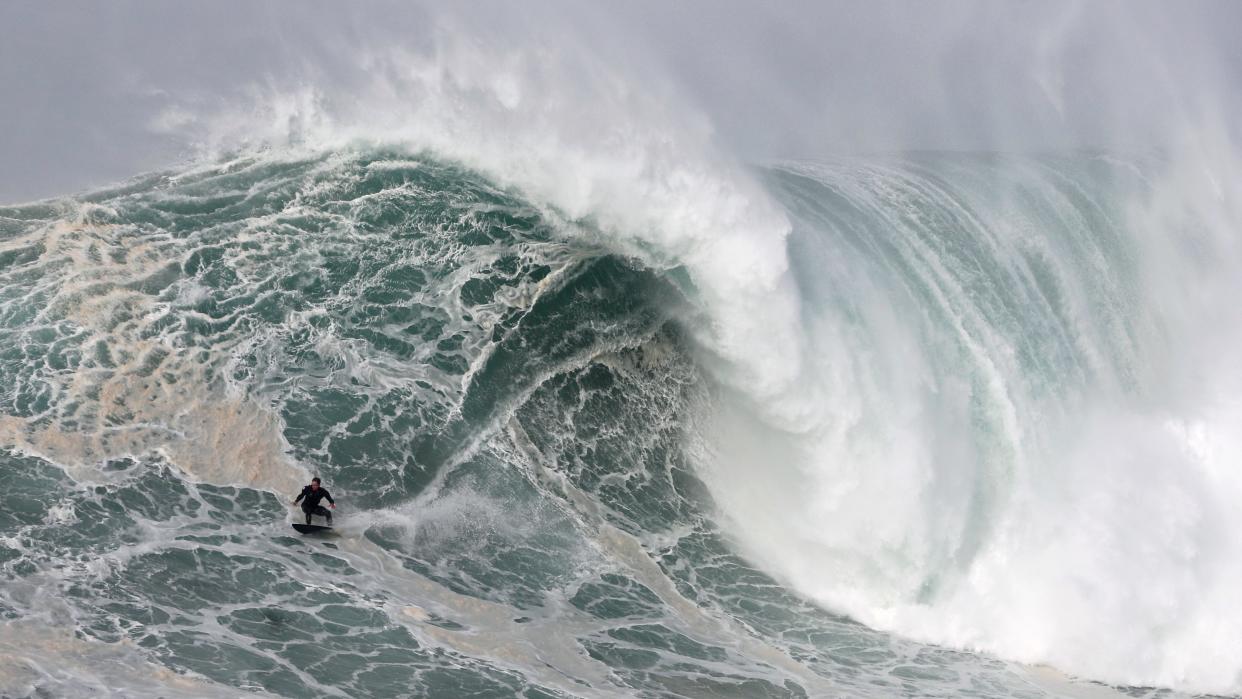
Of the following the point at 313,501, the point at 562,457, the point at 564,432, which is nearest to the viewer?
the point at 313,501

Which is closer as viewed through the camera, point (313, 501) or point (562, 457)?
point (313, 501)

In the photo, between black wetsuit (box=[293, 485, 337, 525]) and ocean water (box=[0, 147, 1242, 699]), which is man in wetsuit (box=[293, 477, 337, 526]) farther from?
ocean water (box=[0, 147, 1242, 699])

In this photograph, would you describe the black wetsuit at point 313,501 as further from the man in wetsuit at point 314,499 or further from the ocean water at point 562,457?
the ocean water at point 562,457

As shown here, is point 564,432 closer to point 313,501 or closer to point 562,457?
point 562,457

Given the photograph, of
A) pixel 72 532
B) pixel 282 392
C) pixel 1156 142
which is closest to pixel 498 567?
pixel 282 392

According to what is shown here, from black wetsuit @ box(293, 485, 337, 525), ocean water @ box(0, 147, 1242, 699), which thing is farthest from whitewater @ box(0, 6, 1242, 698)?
black wetsuit @ box(293, 485, 337, 525)

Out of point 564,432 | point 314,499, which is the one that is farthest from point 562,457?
point 314,499
